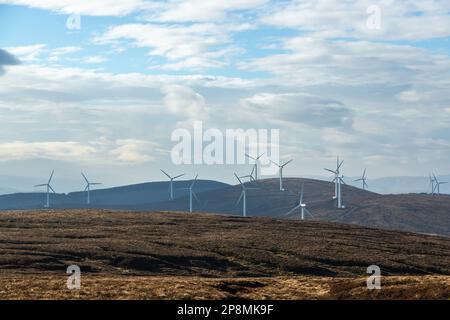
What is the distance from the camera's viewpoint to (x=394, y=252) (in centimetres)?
12512

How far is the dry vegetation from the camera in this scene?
51.5 m

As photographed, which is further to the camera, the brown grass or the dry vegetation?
the dry vegetation

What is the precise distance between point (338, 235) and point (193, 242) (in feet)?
118

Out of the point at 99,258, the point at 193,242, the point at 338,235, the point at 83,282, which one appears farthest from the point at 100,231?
the point at 83,282

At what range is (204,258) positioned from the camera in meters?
104

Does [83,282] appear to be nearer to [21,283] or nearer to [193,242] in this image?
[21,283]

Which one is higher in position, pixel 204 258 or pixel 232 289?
pixel 232 289

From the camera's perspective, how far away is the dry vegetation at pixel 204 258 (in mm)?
51531

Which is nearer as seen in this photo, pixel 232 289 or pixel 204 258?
pixel 232 289

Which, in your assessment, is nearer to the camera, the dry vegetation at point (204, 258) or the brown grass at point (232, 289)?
the brown grass at point (232, 289)
